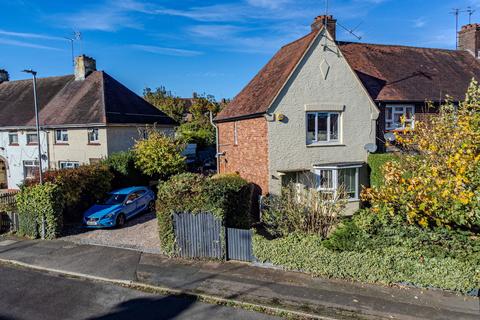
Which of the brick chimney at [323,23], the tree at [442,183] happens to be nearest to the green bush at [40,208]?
Result: the tree at [442,183]

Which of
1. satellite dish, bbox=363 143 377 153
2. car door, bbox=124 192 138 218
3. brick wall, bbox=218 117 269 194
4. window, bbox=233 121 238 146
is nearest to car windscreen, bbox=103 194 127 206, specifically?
car door, bbox=124 192 138 218

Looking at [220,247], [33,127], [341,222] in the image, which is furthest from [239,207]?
[33,127]

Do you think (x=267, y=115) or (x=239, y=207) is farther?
(x=267, y=115)

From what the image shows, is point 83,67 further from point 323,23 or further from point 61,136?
point 323,23

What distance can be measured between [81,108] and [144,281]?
18.1 meters

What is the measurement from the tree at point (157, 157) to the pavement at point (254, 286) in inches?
297

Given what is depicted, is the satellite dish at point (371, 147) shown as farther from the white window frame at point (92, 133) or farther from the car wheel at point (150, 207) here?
the white window frame at point (92, 133)

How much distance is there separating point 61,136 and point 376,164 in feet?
68.7

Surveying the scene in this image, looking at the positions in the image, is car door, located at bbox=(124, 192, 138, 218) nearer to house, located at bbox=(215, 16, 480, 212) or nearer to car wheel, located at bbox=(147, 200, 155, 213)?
car wheel, located at bbox=(147, 200, 155, 213)

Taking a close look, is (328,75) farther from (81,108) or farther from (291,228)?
(81,108)

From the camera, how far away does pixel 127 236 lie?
587 inches

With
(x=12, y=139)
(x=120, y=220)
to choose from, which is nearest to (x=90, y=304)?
(x=120, y=220)

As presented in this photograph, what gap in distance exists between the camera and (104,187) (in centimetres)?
1836

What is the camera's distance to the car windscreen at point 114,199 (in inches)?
660
